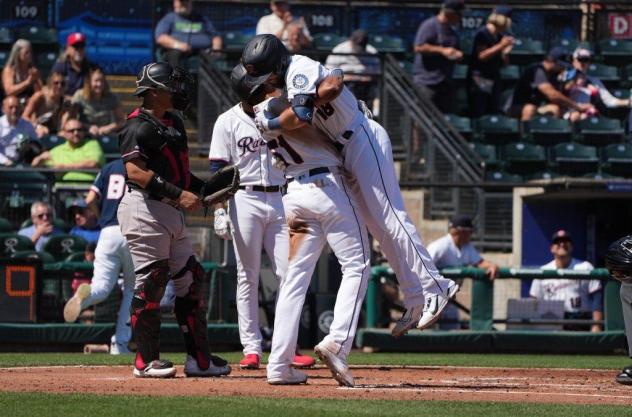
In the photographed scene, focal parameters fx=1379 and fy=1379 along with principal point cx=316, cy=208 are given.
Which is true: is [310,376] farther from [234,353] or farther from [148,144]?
[234,353]

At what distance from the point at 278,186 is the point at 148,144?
5.72ft

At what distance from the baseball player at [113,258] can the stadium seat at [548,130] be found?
7270 mm

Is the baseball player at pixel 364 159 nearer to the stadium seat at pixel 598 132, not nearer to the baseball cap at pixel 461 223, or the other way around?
the baseball cap at pixel 461 223

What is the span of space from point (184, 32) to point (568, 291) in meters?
6.50

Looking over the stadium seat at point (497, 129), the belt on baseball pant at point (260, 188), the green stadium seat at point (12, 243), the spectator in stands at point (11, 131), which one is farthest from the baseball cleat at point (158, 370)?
the stadium seat at point (497, 129)

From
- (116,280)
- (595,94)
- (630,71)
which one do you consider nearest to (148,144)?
(116,280)

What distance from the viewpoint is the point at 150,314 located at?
787cm

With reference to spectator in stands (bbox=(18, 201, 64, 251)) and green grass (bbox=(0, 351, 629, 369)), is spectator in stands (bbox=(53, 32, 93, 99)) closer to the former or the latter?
spectator in stands (bbox=(18, 201, 64, 251))

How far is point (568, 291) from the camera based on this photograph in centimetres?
1301

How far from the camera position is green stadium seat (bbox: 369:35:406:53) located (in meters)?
Answer: 19.2

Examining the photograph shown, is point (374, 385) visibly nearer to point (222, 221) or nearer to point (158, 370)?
A: point (158, 370)

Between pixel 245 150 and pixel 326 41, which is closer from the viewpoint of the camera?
pixel 245 150

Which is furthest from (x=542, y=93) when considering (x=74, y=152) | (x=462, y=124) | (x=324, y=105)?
(x=324, y=105)

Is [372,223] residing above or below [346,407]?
above
